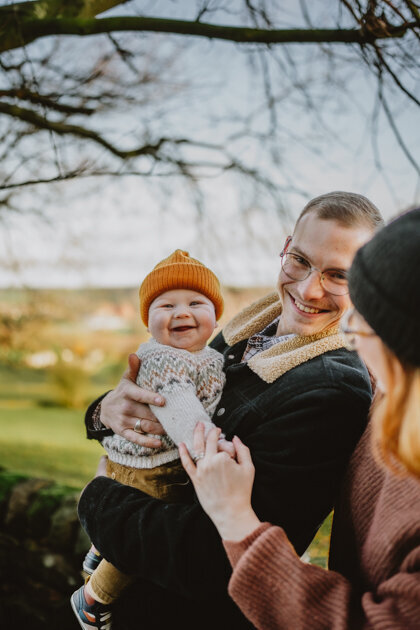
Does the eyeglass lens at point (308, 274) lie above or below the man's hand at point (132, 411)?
above

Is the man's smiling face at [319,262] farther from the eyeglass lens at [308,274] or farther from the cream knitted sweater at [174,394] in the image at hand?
the cream knitted sweater at [174,394]

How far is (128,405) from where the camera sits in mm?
1542

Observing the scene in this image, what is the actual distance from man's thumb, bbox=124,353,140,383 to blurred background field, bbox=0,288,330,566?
2.06 meters

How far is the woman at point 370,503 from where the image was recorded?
87 centimetres

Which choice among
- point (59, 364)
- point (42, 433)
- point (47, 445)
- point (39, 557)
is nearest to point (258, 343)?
point (39, 557)

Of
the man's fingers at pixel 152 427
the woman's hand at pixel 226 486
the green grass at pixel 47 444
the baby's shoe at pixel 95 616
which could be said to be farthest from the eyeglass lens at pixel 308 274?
the green grass at pixel 47 444

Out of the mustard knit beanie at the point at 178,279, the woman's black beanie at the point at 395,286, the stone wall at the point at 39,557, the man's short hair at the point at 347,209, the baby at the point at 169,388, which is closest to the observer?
the woman's black beanie at the point at 395,286

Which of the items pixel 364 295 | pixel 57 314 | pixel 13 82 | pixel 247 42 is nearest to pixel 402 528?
pixel 364 295

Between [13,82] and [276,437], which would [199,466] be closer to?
[276,437]

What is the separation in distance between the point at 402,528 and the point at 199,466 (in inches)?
17.5

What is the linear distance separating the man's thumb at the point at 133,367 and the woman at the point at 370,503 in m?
0.48

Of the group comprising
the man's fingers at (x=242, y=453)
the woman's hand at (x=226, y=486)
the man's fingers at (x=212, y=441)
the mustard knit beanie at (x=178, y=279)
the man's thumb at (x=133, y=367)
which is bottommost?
the woman's hand at (x=226, y=486)

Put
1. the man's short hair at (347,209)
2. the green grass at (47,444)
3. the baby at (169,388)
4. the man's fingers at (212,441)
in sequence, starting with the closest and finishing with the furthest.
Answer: the man's fingers at (212,441) < the man's short hair at (347,209) < the baby at (169,388) < the green grass at (47,444)

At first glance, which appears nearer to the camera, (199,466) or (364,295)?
(364,295)
